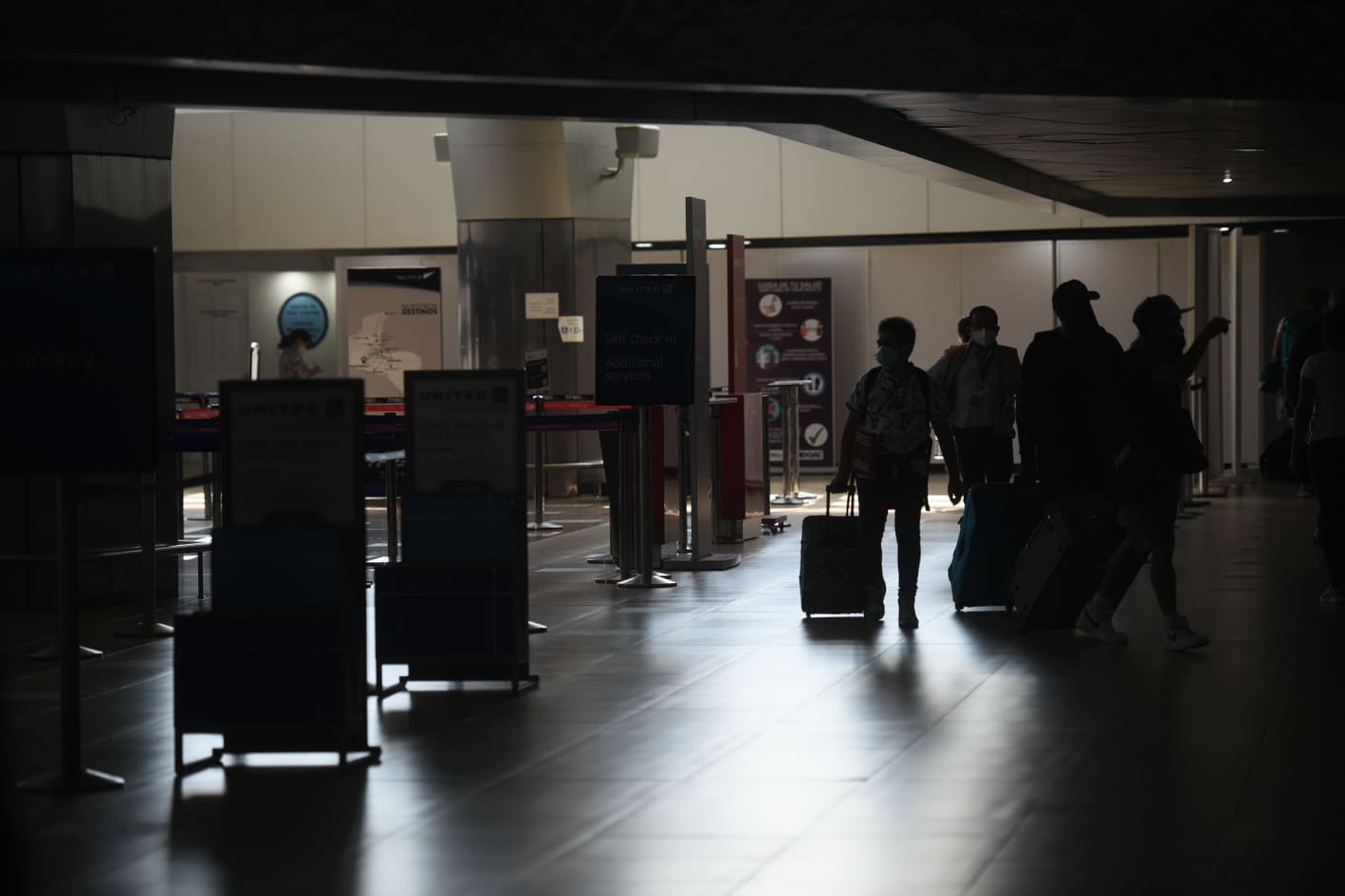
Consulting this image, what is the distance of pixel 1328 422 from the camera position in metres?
9.94

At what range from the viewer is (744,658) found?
8.76 meters

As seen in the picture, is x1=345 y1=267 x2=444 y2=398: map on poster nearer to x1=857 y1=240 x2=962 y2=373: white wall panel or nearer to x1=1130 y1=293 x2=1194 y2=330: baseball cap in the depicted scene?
x1=857 y1=240 x2=962 y2=373: white wall panel

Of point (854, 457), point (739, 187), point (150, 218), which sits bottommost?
point (854, 457)

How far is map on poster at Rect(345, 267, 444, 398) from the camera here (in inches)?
867

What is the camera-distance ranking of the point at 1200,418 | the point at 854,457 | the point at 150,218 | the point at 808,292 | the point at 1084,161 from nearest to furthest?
the point at 854,457, the point at 150,218, the point at 1084,161, the point at 1200,418, the point at 808,292

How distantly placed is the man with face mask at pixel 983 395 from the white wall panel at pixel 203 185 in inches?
479

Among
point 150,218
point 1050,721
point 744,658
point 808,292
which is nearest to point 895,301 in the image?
point 808,292

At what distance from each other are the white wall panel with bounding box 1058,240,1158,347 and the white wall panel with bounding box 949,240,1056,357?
0.28m

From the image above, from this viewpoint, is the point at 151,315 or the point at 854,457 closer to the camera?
the point at 151,315

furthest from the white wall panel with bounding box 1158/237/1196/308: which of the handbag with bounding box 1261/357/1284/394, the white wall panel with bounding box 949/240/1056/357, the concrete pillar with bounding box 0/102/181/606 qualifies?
the concrete pillar with bounding box 0/102/181/606

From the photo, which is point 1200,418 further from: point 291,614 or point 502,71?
point 291,614

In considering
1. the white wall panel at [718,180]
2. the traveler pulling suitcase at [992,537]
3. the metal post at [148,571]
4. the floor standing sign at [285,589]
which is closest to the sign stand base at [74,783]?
the floor standing sign at [285,589]

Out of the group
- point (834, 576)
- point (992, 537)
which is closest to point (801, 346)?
point (992, 537)

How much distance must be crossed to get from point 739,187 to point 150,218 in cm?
1202
